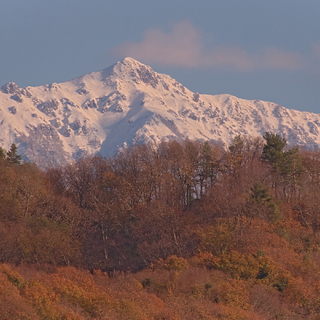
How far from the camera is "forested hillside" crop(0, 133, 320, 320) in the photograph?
41344 mm

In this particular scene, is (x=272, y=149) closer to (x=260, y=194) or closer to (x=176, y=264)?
(x=260, y=194)

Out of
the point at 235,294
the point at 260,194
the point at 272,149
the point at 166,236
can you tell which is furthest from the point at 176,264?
the point at 272,149

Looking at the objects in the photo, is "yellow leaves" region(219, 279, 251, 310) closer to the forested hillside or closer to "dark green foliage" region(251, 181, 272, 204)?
the forested hillside

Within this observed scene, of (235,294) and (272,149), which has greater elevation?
(272,149)

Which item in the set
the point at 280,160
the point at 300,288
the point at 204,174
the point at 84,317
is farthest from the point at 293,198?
the point at 84,317

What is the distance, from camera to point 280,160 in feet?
273

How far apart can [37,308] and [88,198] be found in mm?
49234

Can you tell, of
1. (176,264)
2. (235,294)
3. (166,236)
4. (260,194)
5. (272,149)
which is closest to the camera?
(235,294)

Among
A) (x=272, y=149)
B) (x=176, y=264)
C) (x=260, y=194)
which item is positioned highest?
(x=272, y=149)

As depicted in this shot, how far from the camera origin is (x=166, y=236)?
222 ft

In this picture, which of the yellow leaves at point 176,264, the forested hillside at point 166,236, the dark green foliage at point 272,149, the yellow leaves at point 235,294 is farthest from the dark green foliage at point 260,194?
the yellow leaves at point 235,294

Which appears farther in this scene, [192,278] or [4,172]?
[4,172]

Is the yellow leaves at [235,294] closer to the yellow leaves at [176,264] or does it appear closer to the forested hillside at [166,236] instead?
the forested hillside at [166,236]

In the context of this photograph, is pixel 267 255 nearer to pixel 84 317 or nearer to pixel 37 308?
pixel 84 317
